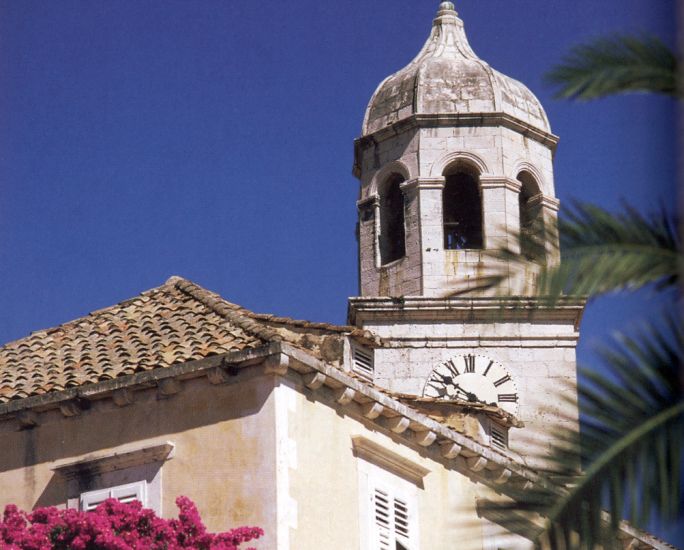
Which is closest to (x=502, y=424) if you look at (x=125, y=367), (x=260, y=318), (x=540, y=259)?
(x=260, y=318)

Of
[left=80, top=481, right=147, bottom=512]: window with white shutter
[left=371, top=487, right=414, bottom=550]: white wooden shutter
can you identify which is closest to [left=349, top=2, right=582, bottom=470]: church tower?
[left=371, top=487, right=414, bottom=550]: white wooden shutter

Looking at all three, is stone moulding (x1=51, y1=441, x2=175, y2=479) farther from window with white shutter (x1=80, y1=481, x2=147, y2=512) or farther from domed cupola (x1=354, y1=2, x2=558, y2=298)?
domed cupola (x1=354, y1=2, x2=558, y2=298)

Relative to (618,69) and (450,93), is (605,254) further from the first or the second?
Answer: (450,93)

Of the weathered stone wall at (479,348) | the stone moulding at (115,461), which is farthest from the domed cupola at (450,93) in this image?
the stone moulding at (115,461)

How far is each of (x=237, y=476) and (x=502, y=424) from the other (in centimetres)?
755

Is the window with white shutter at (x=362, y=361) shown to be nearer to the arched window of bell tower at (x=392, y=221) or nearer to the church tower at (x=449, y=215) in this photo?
the church tower at (x=449, y=215)

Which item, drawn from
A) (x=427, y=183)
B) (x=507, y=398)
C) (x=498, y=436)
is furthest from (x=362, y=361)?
(x=427, y=183)

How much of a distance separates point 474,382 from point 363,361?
9899mm

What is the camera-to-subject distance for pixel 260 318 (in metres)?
23.3

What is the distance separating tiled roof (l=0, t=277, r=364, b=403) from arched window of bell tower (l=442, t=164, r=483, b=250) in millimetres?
13206

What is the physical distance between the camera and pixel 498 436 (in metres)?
26.3

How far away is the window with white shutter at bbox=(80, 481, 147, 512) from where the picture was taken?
66.6 ft

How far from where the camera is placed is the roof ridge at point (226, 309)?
20359mm

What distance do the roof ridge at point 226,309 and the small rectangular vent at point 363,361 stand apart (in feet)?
7.22
